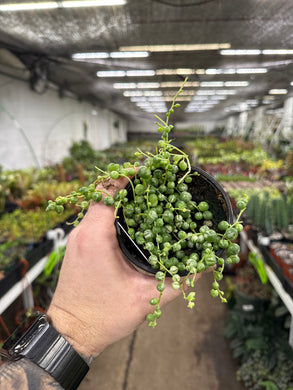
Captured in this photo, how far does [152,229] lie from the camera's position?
515 mm

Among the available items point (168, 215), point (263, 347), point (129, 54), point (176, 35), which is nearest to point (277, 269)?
point (263, 347)

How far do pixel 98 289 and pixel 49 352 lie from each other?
17 centimetres

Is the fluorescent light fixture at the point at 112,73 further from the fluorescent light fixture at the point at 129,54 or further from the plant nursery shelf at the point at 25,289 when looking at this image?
the plant nursery shelf at the point at 25,289

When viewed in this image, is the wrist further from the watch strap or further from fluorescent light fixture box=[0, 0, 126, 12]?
fluorescent light fixture box=[0, 0, 126, 12]

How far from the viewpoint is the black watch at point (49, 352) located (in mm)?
543

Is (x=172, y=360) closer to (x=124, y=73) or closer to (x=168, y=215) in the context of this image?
(x=168, y=215)

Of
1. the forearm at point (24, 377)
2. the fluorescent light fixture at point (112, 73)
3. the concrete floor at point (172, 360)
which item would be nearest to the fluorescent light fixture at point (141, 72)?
the fluorescent light fixture at point (112, 73)

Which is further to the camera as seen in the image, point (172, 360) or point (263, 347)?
point (172, 360)

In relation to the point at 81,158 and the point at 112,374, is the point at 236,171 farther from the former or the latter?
the point at 112,374

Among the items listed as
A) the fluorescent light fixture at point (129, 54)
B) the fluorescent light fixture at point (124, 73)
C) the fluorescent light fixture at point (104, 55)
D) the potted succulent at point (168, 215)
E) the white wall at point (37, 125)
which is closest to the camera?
the potted succulent at point (168, 215)

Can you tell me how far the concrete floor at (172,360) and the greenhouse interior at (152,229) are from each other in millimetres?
11

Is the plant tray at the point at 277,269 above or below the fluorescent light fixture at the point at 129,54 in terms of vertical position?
below

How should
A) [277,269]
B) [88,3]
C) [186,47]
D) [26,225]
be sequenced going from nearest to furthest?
[186,47]
[277,269]
[88,3]
[26,225]

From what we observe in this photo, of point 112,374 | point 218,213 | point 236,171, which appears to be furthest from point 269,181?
point 218,213
